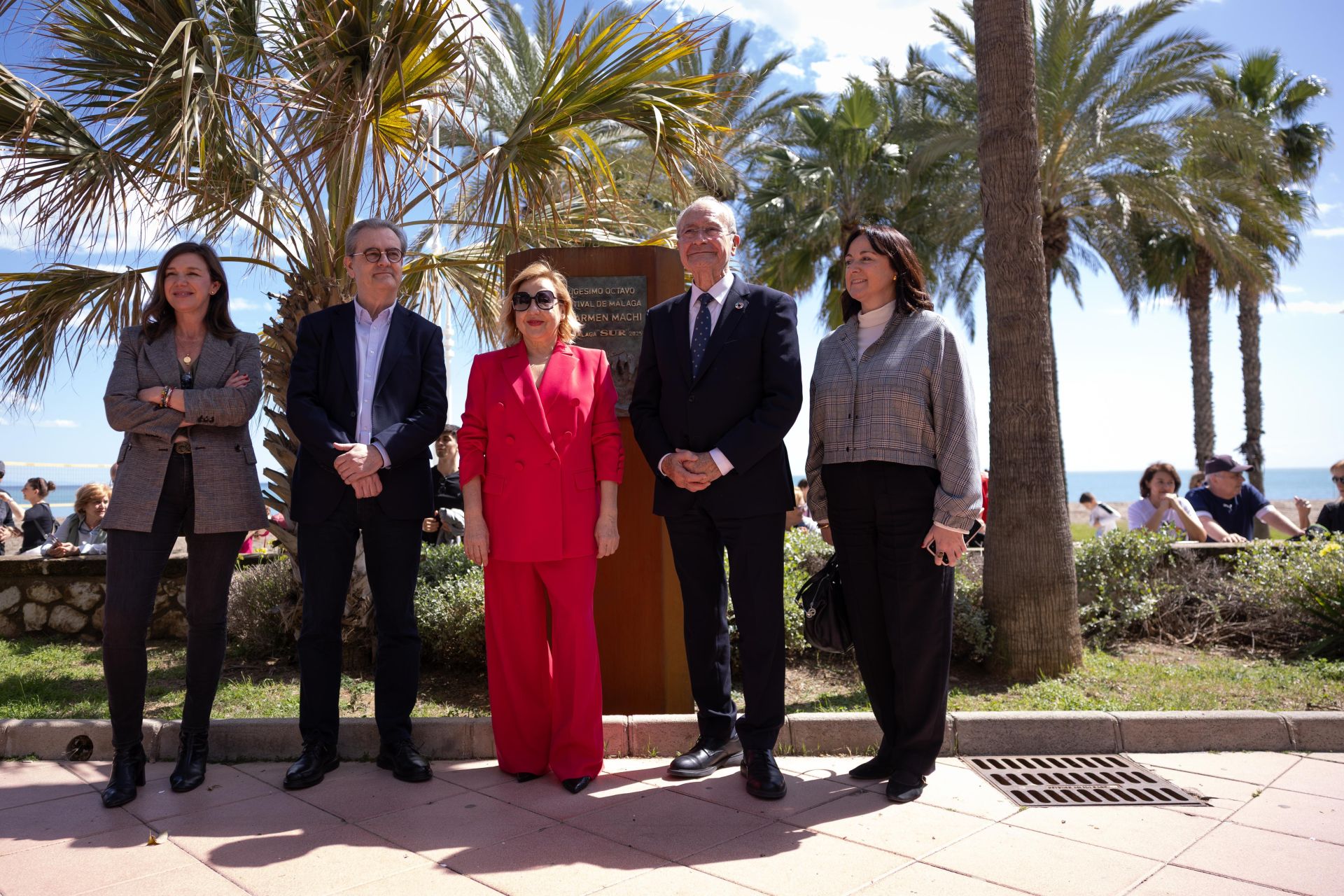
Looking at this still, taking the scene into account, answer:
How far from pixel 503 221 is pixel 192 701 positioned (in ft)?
10.9

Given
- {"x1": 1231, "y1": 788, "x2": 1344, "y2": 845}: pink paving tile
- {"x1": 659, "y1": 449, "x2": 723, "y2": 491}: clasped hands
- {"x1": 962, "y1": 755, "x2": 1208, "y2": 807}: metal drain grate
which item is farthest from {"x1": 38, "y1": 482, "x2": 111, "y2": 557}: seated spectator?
{"x1": 962, "y1": 755, "x2": 1208, "y2": 807}: metal drain grate

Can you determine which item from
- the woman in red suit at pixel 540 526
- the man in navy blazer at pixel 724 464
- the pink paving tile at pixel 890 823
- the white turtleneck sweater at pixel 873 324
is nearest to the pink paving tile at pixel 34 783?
the woman in red suit at pixel 540 526

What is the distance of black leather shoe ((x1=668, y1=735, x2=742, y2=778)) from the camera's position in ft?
12.7

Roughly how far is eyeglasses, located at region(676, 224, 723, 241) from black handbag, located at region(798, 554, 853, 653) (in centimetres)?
148

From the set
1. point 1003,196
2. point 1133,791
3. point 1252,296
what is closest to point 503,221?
point 1003,196

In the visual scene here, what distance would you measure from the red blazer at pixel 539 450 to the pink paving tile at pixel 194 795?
54.9 inches

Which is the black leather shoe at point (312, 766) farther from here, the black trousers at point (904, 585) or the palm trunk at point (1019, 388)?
the palm trunk at point (1019, 388)

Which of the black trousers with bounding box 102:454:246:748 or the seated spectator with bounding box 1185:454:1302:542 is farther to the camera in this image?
the seated spectator with bounding box 1185:454:1302:542

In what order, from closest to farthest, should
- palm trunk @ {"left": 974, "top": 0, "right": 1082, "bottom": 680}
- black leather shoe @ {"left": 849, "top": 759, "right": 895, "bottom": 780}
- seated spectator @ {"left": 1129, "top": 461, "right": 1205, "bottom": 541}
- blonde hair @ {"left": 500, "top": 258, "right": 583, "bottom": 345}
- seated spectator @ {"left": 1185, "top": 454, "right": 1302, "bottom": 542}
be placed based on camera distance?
black leather shoe @ {"left": 849, "top": 759, "right": 895, "bottom": 780}, blonde hair @ {"left": 500, "top": 258, "right": 583, "bottom": 345}, palm trunk @ {"left": 974, "top": 0, "right": 1082, "bottom": 680}, seated spectator @ {"left": 1129, "top": 461, "right": 1205, "bottom": 541}, seated spectator @ {"left": 1185, "top": 454, "right": 1302, "bottom": 542}

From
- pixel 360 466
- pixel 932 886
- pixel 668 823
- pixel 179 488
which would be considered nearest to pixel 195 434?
pixel 179 488

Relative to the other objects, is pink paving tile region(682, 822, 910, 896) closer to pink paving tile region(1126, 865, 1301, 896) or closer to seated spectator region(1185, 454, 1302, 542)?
pink paving tile region(1126, 865, 1301, 896)

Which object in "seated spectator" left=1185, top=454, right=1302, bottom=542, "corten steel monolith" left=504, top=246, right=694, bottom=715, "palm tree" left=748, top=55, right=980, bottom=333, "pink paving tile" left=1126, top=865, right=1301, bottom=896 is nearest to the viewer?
"pink paving tile" left=1126, top=865, right=1301, bottom=896

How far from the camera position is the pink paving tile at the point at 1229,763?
3.91 m

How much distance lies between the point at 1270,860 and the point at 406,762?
3172mm
